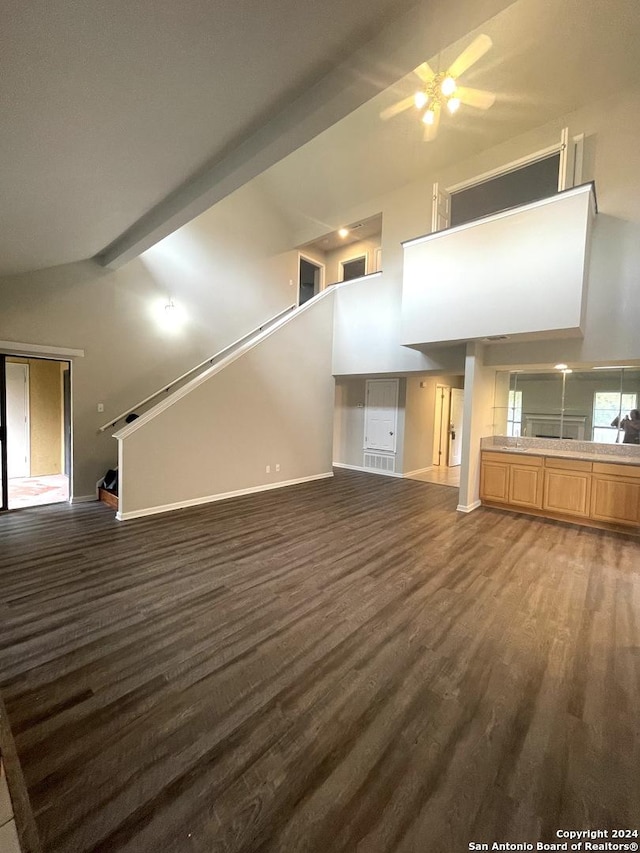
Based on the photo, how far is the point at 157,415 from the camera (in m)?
4.78

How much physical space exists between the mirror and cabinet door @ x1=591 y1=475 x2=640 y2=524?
30.3 inches

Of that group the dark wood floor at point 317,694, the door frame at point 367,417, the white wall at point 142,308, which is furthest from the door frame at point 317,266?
the dark wood floor at point 317,694

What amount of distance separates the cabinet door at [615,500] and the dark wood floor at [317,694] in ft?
3.13

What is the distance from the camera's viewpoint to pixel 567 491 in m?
4.87

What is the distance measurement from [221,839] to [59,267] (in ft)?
21.3

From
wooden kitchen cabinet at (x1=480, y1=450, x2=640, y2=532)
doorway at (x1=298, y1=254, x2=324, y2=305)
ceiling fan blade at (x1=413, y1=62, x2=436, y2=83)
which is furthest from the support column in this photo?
doorway at (x1=298, y1=254, x2=324, y2=305)

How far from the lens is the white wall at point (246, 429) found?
15.6ft

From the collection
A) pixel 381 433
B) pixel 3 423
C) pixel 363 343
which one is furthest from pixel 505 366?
pixel 3 423

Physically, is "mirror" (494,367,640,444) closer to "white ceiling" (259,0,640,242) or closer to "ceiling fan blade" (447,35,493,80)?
"white ceiling" (259,0,640,242)

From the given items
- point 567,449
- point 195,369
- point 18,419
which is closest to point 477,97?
point 567,449

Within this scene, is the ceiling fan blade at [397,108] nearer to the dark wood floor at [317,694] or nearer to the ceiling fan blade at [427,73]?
the ceiling fan blade at [427,73]

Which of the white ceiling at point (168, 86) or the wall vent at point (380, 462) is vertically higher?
the white ceiling at point (168, 86)

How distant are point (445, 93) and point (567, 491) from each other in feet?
17.6

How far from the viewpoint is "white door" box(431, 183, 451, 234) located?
17.7 feet
